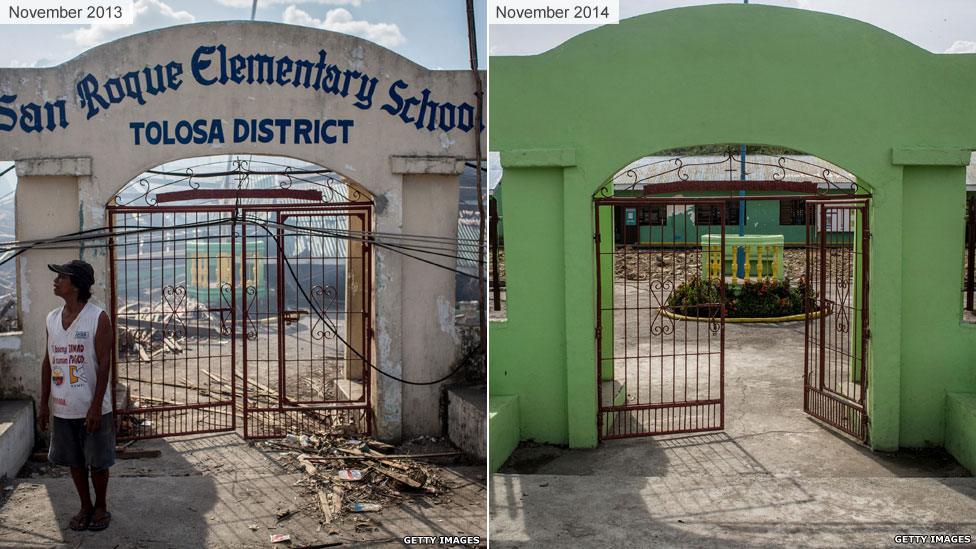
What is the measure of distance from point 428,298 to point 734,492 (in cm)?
353

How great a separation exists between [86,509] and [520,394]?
3924mm

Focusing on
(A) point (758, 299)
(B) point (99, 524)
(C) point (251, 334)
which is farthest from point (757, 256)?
(B) point (99, 524)

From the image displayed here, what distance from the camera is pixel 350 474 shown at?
25.9ft

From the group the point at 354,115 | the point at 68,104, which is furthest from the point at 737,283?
the point at 68,104

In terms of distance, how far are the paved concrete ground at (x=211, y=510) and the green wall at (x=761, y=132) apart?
2.14m

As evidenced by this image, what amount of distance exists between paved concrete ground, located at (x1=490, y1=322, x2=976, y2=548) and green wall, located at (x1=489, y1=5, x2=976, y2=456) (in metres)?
0.61

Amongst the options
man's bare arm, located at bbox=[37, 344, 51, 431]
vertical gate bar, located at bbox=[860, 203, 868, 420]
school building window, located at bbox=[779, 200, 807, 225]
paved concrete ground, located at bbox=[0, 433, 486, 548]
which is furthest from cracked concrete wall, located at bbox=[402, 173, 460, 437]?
school building window, located at bbox=[779, 200, 807, 225]

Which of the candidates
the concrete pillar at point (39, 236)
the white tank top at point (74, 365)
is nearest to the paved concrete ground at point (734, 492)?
the white tank top at point (74, 365)

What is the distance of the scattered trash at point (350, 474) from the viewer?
25.7 feet

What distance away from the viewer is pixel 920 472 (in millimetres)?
8266

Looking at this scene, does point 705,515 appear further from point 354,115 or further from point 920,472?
point 354,115

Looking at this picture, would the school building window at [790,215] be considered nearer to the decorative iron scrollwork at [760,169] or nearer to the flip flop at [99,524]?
the decorative iron scrollwork at [760,169]

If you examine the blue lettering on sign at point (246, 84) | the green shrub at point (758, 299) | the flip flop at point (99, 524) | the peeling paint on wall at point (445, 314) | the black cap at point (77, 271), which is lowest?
the flip flop at point (99, 524)

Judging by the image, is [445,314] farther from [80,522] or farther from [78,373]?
[80,522]
